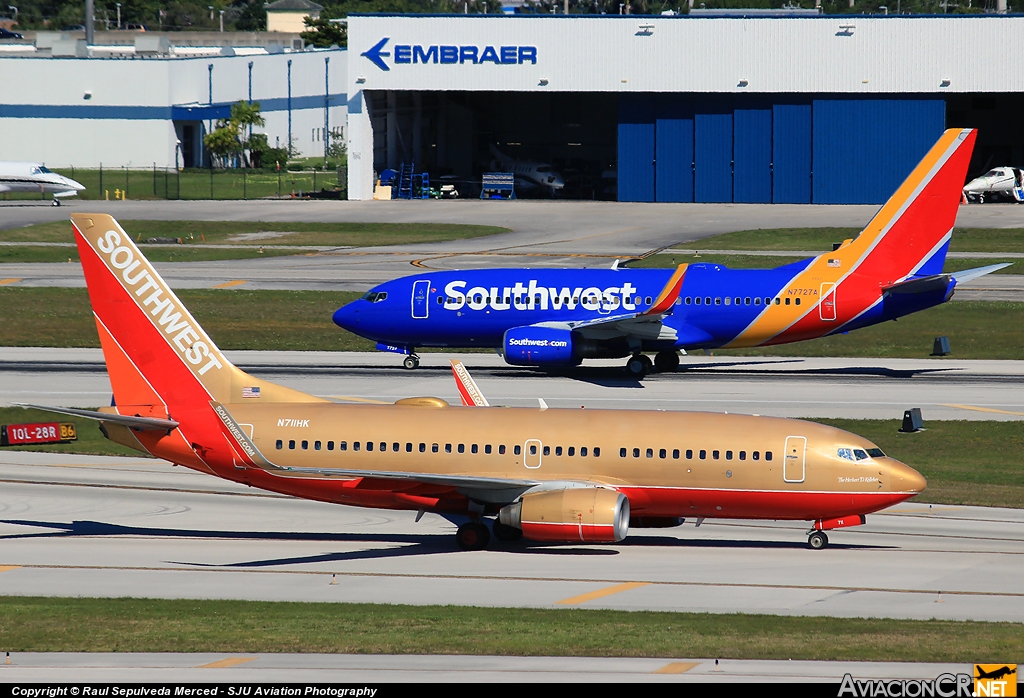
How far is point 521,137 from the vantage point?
143375 mm

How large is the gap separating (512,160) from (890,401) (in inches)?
3596

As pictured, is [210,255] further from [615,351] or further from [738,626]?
[738,626]

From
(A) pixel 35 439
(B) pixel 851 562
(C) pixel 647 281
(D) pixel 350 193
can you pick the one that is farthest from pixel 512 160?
(B) pixel 851 562

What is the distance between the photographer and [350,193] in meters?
124

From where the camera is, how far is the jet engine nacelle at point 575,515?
2992 centimetres

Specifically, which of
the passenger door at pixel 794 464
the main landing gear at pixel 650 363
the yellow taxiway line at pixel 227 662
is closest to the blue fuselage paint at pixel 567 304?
the main landing gear at pixel 650 363

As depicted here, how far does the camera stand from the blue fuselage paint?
54719 millimetres

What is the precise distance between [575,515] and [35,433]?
2251cm

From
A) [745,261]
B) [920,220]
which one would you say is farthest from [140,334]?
[745,261]

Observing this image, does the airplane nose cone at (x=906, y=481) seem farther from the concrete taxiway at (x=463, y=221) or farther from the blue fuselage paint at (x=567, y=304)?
the concrete taxiway at (x=463, y=221)

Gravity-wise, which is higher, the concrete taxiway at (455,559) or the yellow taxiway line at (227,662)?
the yellow taxiway line at (227,662)

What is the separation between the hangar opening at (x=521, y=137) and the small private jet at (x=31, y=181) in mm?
35681

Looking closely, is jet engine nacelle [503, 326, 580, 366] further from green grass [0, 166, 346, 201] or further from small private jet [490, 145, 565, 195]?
green grass [0, 166, 346, 201]

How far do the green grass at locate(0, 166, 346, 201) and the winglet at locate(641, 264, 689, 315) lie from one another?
8571 centimetres
